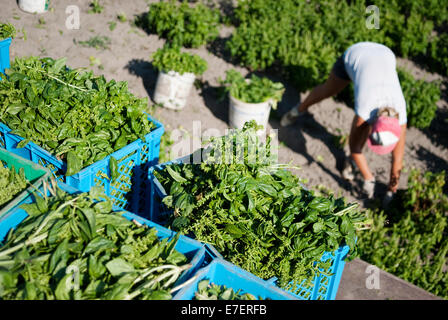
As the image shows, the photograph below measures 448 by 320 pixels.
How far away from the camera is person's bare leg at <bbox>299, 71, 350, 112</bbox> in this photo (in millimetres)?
4826

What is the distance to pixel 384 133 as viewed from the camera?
3805 millimetres

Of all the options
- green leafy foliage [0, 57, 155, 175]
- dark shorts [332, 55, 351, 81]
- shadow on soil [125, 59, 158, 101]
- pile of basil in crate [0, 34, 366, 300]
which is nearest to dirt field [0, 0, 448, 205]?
shadow on soil [125, 59, 158, 101]

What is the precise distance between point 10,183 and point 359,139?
3.35m

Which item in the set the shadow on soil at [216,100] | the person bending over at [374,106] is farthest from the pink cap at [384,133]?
the shadow on soil at [216,100]

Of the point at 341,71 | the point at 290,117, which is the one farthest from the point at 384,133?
the point at 290,117

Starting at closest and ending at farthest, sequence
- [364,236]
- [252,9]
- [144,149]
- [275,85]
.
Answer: [144,149]
[364,236]
[275,85]
[252,9]

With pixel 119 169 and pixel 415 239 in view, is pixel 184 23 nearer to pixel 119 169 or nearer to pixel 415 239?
pixel 119 169

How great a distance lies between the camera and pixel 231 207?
87.4 inches

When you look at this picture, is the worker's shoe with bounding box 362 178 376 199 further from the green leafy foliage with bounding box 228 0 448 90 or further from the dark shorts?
the green leafy foliage with bounding box 228 0 448 90

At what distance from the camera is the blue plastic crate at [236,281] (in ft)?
6.26

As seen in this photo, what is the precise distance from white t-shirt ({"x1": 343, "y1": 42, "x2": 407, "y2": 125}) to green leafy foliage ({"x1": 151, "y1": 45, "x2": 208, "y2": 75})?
5.55 ft

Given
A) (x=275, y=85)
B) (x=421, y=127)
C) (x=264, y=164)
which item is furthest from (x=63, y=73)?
(x=421, y=127)
